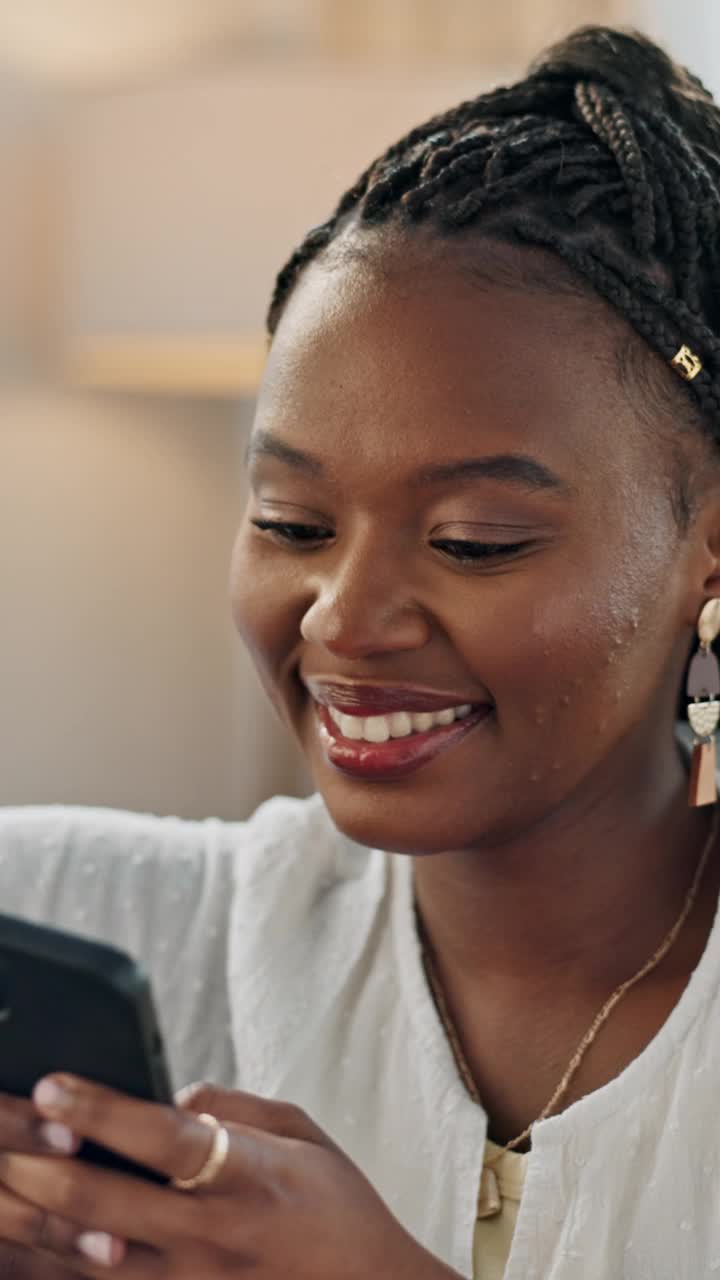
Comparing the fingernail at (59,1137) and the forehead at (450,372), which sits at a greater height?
the forehead at (450,372)

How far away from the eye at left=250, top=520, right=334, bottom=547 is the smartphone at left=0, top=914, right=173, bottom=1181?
0.36m

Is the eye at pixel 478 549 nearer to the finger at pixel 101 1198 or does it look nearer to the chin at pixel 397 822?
the chin at pixel 397 822

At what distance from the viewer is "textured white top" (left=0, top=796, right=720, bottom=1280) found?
0.99 metres

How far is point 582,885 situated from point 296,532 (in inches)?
11.2

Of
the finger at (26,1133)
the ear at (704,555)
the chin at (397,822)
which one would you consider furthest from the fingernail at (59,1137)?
the ear at (704,555)

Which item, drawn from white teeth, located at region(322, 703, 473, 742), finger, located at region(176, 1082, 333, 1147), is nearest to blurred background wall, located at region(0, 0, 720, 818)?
white teeth, located at region(322, 703, 473, 742)

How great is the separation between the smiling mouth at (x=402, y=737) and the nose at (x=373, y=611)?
0.04m

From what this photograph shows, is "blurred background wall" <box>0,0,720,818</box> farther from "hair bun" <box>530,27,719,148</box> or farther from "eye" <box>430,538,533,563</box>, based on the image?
"eye" <box>430,538,533,563</box>

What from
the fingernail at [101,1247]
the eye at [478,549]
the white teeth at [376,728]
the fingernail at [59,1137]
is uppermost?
the eye at [478,549]

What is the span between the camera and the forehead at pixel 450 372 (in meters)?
0.92

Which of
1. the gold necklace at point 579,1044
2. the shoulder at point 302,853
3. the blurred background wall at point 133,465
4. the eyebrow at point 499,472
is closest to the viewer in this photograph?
the eyebrow at point 499,472

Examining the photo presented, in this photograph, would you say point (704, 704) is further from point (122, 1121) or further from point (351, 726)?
point (122, 1121)

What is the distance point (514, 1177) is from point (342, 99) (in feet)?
3.71

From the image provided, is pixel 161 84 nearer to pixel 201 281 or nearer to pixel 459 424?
pixel 201 281
